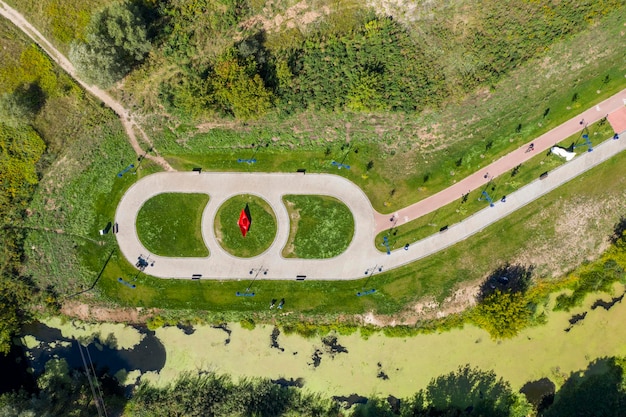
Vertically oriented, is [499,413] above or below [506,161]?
below

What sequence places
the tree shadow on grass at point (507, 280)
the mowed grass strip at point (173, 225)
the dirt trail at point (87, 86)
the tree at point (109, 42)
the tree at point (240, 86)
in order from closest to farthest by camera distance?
the tree at point (109, 42) < the tree at point (240, 86) < the dirt trail at point (87, 86) < the mowed grass strip at point (173, 225) < the tree shadow on grass at point (507, 280)

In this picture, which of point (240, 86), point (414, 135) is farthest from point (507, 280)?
point (240, 86)

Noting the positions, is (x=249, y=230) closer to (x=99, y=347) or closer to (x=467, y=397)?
(x=99, y=347)

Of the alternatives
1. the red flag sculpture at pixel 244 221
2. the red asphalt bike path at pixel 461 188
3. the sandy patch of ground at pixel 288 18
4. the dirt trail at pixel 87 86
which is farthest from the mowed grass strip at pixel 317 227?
the sandy patch of ground at pixel 288 18

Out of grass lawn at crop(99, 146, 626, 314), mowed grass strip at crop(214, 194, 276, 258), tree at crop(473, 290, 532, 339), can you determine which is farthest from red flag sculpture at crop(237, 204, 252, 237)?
tree at crop(473, 290, 532, 339)

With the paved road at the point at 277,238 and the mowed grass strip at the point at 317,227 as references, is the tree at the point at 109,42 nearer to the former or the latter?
the paved road at the point at 277,238

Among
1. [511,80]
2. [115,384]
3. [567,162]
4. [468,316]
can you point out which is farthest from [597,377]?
[115,384]

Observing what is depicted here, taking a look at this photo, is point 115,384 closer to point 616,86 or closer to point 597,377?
point 597,377
